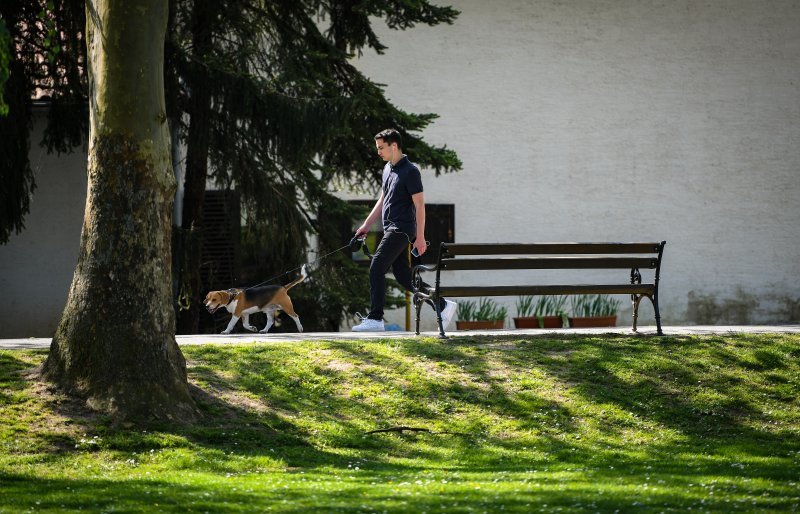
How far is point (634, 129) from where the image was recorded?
22.0 m

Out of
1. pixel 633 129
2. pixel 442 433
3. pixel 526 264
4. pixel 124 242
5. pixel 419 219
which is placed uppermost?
pixel 633 129

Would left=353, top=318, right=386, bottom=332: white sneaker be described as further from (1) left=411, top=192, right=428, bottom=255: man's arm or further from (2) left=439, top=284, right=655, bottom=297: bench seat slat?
(1) left=411, top=192, right=428, bottom=255: man's arm

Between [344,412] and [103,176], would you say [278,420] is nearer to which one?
[344,412]

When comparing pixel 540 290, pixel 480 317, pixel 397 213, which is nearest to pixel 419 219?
pixel 397 213

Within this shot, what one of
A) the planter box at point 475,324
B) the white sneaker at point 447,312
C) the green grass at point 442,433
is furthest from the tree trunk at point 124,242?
the planter box at point 475,324

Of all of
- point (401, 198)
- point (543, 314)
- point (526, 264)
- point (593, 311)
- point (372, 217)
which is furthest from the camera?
point (593, 311)

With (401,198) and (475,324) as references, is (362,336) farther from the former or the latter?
(475,324)

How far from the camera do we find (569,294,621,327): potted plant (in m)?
17.5

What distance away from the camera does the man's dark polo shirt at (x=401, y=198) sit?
40.3ft

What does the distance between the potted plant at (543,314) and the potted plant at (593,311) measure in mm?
226

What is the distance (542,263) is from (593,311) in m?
6.46

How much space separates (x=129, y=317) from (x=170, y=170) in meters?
1.26

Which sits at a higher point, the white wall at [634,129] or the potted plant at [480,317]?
the white wall at [634,129]

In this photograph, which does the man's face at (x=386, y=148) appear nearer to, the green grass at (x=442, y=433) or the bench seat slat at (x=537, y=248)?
the bench seat slat at (x=537, y=248)
